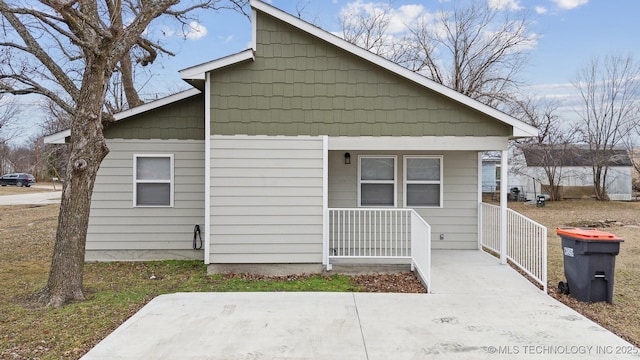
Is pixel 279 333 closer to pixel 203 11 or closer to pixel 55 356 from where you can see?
pixel 55 356

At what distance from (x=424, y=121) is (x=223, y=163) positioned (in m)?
3.62

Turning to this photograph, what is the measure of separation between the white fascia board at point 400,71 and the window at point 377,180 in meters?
1.84

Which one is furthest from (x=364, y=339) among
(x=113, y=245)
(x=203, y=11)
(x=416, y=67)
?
(x=416, y=67)

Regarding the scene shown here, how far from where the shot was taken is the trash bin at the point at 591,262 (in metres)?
5.48

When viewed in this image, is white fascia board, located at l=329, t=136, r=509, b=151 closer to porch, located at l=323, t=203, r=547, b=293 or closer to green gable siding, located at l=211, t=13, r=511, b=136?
green gable siding, located at l=211, t=13, r=511, b=136

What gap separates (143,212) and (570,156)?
24823mm

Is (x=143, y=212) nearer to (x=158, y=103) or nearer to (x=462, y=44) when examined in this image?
(x=158, y=103)

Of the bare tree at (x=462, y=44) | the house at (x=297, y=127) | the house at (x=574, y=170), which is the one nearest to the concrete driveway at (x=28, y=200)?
the bare tree at (x=462, y=44)

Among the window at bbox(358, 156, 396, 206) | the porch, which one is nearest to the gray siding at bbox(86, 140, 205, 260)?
the porch

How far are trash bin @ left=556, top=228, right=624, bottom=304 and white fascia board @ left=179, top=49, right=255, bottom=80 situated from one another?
18.9 ft

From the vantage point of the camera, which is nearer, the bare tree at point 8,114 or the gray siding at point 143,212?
the gray siding at point 143,212

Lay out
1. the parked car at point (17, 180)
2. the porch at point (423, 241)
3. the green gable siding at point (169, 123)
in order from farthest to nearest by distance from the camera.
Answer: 1. the parked car at point (17, 180)
2. the green gable siding at point (169, 123)
3. the porch at point (423, 241)

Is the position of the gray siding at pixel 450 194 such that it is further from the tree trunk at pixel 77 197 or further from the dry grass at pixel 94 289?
the tree trunk at pixel 77 197

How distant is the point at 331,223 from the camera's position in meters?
8.01
